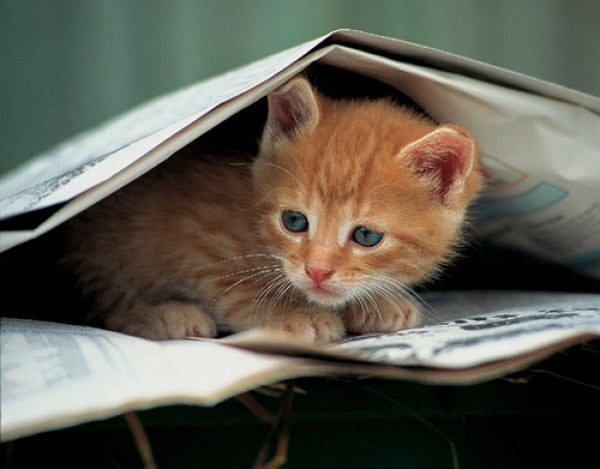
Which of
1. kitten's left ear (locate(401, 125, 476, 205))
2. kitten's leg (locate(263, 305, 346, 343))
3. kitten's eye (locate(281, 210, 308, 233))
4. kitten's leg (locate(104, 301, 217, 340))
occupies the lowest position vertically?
kitten's leg (locate(104, 301, 217, 340))

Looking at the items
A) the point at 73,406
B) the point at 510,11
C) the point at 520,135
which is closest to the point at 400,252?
the point at 520,135

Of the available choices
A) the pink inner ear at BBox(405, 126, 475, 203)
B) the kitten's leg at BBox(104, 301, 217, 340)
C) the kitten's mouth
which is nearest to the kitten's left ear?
the pink inner ear at BBox(405, 126, 475, 203)

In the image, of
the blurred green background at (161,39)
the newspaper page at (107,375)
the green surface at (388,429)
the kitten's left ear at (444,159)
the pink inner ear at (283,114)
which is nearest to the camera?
the newspaper page at (107,375)

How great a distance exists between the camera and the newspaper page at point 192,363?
639 millimetres

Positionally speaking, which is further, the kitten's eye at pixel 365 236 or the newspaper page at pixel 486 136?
the kitten's eye at pixel 365 236

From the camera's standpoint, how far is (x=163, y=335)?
38.8 inches

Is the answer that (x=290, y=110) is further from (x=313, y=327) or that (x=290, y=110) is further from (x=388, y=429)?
(x=388, y=429)

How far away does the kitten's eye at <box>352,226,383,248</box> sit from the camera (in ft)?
3.40

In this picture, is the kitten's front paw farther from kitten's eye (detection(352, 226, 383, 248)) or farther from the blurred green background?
the blurred green background

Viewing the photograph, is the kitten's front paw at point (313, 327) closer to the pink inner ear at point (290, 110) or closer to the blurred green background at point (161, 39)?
the pink inner ear at point (290, 110)

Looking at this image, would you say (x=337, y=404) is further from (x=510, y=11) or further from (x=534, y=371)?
(x=510, y=11)

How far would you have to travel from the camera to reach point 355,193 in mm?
1035

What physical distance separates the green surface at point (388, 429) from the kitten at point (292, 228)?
7.5 inches

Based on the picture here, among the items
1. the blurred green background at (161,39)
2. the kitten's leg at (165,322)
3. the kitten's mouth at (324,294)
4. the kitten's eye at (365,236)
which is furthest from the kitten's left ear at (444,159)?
the blurred green background at (161,39)
